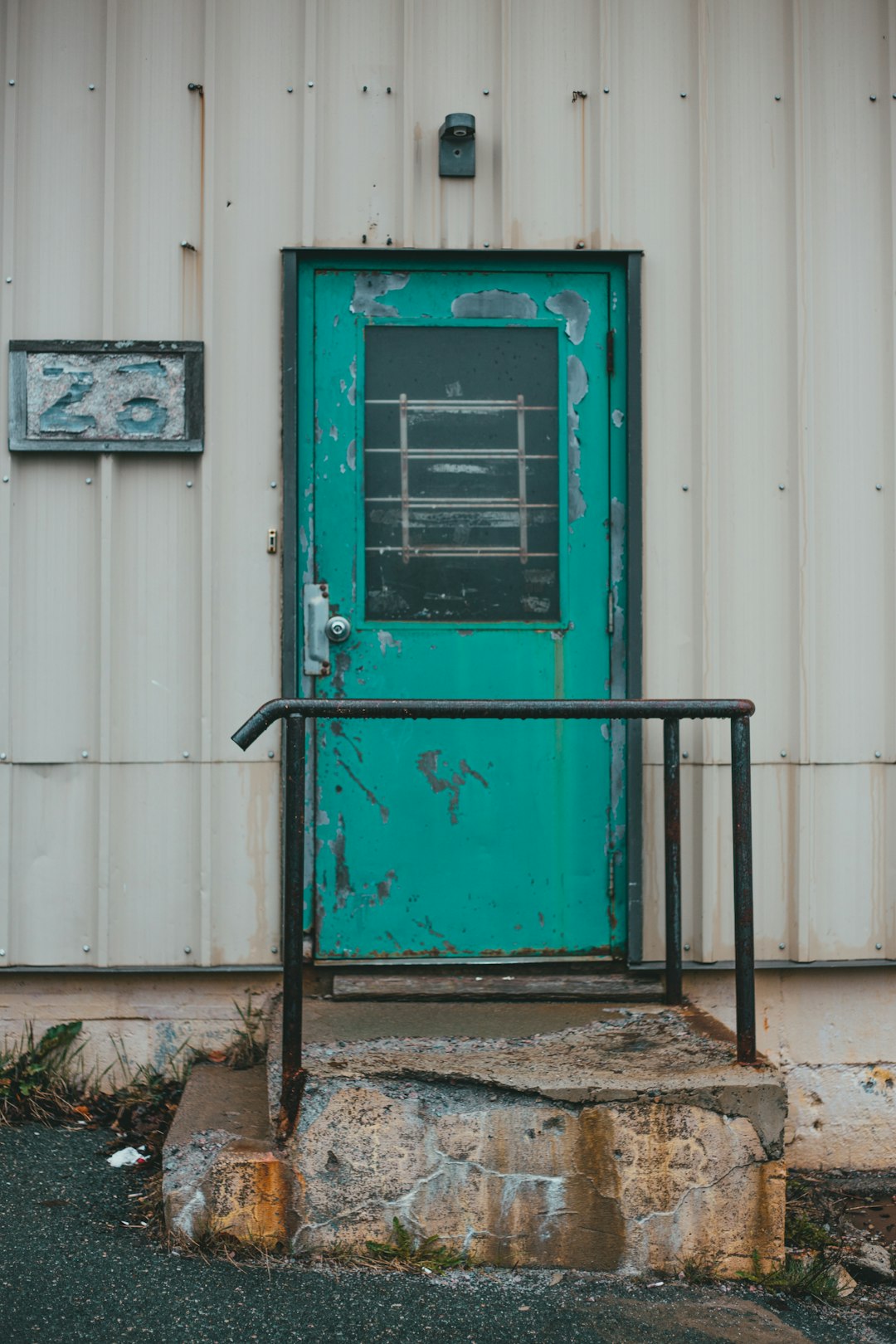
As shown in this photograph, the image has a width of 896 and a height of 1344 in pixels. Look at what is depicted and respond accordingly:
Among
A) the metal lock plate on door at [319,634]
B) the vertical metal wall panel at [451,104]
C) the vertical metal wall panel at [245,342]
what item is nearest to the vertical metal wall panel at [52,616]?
the vertical metal wall panel at [245,342]

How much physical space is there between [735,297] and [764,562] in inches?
34.5

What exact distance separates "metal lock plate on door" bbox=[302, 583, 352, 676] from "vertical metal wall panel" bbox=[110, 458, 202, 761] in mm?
349

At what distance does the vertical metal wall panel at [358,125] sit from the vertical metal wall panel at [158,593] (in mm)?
948

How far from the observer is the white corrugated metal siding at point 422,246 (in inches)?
145

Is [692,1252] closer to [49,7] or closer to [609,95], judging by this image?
[609,95]

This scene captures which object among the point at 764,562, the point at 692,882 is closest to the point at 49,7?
the point at 764,562

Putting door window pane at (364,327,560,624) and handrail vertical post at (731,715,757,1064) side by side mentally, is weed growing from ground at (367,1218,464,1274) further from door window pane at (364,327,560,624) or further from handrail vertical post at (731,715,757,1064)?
door window pane at (364,327,560,624)

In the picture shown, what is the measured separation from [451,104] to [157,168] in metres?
0.97

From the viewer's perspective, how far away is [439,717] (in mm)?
2867

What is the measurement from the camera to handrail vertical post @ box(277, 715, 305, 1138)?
284 centimetres

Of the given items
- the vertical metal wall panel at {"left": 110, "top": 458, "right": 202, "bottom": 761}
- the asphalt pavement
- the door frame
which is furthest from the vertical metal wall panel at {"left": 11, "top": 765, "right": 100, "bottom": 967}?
the asphalt pavement

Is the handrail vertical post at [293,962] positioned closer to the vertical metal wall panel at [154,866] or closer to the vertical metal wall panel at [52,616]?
the vertical metal wall panel at [154,866]

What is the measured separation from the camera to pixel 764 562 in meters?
3.78

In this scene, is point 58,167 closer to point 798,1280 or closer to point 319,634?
point 319,634
